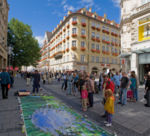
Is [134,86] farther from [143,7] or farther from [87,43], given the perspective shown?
[87,43]

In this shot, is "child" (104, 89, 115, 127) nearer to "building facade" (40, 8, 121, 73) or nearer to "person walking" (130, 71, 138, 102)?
"person walking" (130, 71, 138, 102)

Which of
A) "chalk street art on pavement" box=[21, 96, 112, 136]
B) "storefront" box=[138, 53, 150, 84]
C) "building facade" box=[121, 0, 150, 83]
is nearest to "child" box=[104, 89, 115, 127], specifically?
"chalk street art on pavement" box=[21, 96, 112, 136]

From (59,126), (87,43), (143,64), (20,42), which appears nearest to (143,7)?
(143,64)

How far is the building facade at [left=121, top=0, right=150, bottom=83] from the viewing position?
44.2 feet

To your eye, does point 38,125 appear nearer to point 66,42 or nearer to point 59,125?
point 59,125

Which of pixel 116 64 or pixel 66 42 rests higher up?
pixel 66 42

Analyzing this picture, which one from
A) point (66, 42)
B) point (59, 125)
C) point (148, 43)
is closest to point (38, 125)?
point (59, 125)

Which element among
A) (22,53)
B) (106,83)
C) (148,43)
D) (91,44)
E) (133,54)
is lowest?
(106,83)

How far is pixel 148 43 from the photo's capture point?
13.1 metres

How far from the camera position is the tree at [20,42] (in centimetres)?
3094

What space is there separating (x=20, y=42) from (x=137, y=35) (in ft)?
92.6

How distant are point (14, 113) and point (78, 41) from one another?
94.1ft

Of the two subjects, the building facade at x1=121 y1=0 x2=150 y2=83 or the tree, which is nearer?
the building facade at x1=121 y1=0 x2=150 y2=83

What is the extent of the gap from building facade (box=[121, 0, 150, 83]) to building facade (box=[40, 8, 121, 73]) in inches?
643
